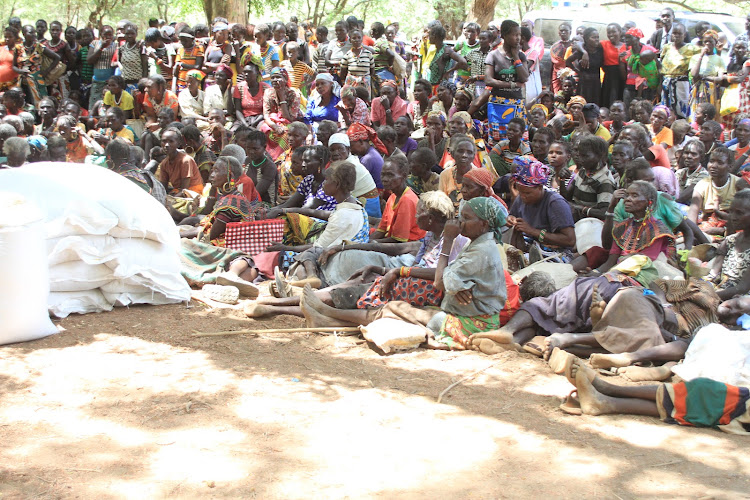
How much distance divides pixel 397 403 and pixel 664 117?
20.8ft

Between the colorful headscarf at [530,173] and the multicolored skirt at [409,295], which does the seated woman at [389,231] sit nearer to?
the multicolored skirt at [409,295]

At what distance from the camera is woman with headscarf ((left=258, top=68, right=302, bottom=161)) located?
9.88 metres

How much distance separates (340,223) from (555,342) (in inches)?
93.9

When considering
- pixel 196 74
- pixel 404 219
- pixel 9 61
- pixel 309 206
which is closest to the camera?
pixel 404 219

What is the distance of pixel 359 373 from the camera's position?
175 inches

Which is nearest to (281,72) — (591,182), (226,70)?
(226,70)

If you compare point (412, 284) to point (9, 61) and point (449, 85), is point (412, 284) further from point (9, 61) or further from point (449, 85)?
point (9, 61)

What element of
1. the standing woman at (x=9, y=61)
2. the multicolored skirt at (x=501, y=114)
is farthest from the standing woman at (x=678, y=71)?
the standing woman at (x=9, y=61)

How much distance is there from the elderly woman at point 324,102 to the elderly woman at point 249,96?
94 cm

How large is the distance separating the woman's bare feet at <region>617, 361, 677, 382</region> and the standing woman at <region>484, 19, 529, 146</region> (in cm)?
508

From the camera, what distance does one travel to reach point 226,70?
10.9 meters

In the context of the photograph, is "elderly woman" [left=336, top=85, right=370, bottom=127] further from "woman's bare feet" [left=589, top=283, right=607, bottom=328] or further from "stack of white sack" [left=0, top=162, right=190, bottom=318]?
"woman's bare feet" [left=589, top=283, right=607, bottom=328]

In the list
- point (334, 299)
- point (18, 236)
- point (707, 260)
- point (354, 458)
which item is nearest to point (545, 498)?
point (354, 458)

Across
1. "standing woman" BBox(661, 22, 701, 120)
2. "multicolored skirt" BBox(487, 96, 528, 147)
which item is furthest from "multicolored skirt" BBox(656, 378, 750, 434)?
"standing woman" BBox(661, 22, 701, 120)
